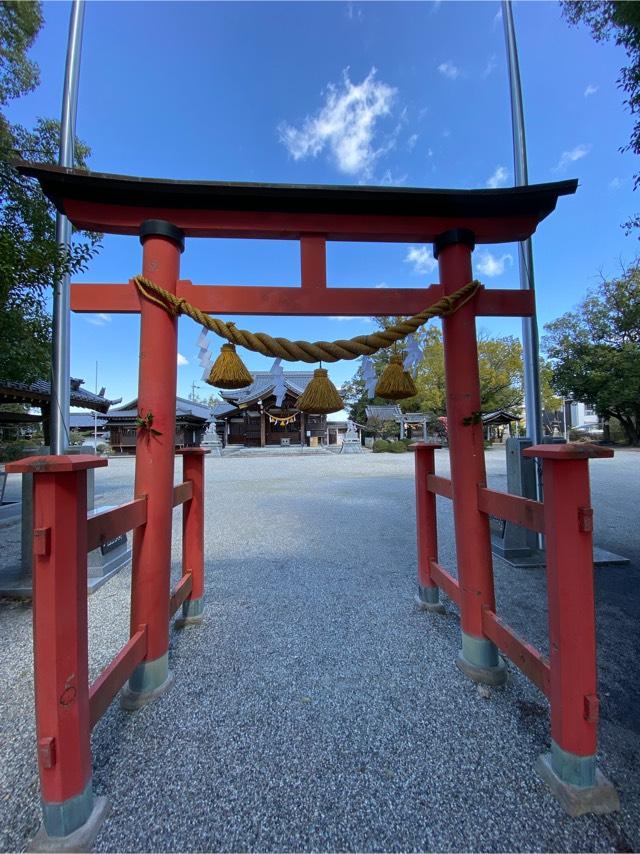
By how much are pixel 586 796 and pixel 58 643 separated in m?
1.83

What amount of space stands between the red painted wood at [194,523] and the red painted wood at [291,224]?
1.38 m

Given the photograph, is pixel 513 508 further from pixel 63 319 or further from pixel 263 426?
pixel 263 426

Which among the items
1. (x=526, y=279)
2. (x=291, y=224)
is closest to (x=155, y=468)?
(x=291, y=224)

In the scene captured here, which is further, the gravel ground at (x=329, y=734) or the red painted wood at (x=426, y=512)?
the red painted wood at (x=426, y=512)

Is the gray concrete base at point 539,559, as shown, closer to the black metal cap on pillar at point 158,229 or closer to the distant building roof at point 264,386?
the black metal cap on pillar at point 158,229

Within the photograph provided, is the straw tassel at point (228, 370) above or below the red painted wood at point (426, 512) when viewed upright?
above

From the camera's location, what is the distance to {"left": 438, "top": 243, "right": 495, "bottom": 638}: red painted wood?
1954 mm

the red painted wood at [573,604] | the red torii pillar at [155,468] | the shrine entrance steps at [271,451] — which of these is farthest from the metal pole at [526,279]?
the shrine entrance steps at [271,451]

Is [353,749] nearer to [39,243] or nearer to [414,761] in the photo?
[414,761]

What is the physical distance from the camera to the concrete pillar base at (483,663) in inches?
75.1

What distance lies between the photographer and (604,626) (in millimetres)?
2506

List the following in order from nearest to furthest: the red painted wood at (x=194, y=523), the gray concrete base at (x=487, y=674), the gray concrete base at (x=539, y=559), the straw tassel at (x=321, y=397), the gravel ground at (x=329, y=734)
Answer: the gravel ground at (x=329, y=734)
the gray concrete base at (x=487, y=674)
the straw tassel at (x=321, y=397)
the red painted wood at (x=194, y=523)
the gray concrete base at (x=539, y=559)

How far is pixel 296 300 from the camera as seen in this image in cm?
200

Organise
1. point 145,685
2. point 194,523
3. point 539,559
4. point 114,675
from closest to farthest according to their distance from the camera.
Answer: point 114,675 → point 145,685 → point 194,523 → point 539,559
